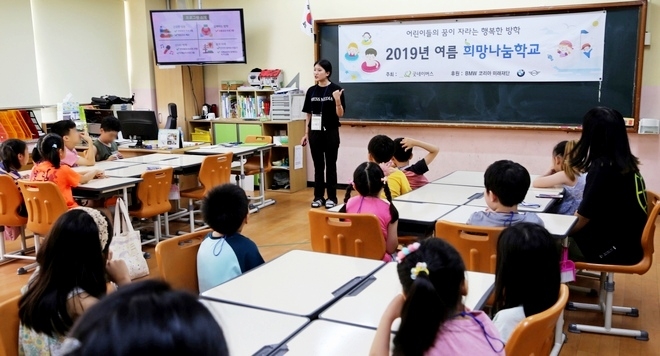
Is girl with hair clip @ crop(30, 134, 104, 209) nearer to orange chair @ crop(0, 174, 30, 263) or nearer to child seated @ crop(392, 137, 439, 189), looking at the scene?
orange chair @ crop(0, 174, 30, 263)

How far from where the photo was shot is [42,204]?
4.26 metres

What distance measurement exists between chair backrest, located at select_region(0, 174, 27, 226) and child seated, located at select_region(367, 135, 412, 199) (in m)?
2.73

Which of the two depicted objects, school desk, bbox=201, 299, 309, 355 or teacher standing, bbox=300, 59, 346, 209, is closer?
school desk, bbox=201, 299, 309, 355

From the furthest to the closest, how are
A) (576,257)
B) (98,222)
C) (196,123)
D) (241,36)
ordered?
(196,123), (241,36), (576,257), (98,222)

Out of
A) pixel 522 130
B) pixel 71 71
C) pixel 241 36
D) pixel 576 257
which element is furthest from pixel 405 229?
pixel 71 71

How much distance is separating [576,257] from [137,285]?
295cm

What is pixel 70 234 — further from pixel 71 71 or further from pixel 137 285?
pixel 71 71

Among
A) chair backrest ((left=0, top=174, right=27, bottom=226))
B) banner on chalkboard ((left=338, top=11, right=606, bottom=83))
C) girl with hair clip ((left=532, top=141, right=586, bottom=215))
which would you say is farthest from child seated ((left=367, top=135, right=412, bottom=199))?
banner on chalkboard ((left=338, top=11, right=606, bottom=83))

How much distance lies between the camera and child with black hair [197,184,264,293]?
2393mm

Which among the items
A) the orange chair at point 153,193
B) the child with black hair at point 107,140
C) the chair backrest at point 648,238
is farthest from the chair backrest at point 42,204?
the chair backrest at point 648,238

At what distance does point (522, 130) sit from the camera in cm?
625

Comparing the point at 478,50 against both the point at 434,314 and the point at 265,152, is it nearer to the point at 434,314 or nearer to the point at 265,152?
the point at 265,152

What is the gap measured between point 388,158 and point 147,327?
3425 millimetres

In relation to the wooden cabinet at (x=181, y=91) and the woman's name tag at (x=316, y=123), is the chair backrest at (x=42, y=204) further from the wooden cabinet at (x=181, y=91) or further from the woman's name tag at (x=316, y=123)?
the wooden cabinet at (x=181, y=91)
